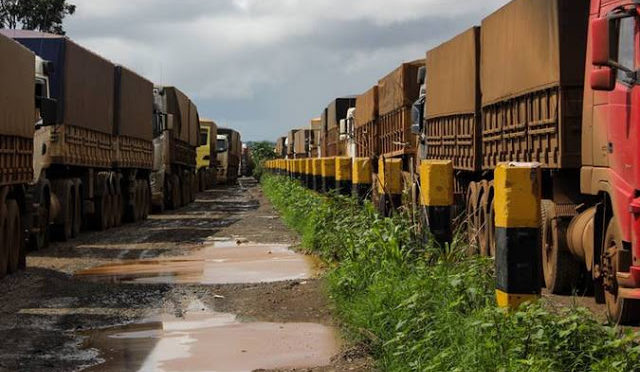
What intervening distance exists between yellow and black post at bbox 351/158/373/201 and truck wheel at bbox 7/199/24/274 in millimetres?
4575

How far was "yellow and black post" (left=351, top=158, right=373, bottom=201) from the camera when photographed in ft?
50.2

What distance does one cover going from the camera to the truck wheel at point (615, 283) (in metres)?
8.77

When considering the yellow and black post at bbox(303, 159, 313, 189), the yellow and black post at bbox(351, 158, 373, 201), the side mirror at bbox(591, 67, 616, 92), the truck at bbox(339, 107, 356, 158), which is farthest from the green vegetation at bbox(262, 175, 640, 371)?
the truck at bbox(339, 107, 356, 158)

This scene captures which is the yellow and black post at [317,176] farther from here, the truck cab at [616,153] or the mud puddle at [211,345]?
the truck cab at [616,153]

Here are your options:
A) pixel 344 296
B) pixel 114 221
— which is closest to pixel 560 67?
pixel 344 296

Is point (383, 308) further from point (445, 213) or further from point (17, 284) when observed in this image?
point (17, 284)

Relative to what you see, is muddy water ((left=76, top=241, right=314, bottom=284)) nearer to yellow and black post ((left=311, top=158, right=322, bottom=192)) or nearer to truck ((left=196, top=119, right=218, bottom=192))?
yellow and black post ((left=311, top=158, right=322, bottom=192))

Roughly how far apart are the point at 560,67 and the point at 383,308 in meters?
3.96

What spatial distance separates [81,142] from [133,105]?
6418 millimetres

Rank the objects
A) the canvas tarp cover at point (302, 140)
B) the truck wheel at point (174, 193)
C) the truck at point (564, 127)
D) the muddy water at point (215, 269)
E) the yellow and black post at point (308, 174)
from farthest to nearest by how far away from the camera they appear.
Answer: the canvas tarp cover at point (302, 140) → the truck wheel at point (174, 193) → the yellow and black post at point (308, 174) → the muddy water at point (215, 269) → the truck at point (564, 127)

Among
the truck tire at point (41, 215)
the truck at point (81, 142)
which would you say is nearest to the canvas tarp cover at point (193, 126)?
the truck at point (81, 142)

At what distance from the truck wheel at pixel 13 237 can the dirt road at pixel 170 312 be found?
0.20 m

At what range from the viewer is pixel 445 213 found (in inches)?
361

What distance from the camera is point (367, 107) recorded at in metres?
29.1
